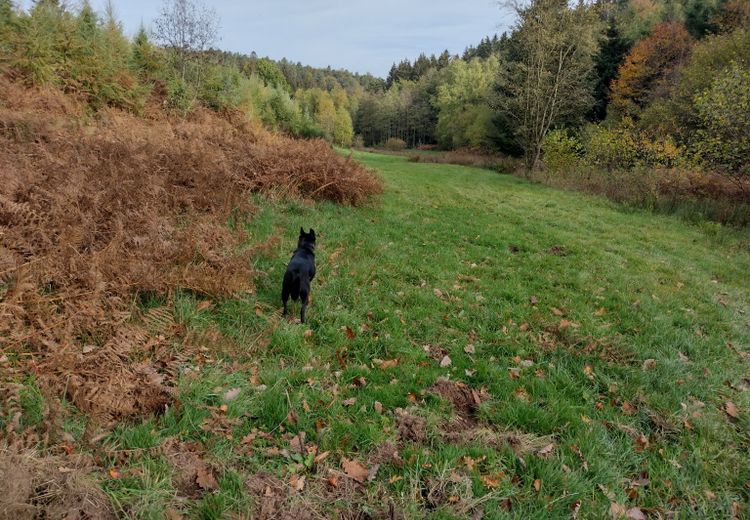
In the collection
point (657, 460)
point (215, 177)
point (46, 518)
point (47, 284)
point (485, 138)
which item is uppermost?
point (485, 138)

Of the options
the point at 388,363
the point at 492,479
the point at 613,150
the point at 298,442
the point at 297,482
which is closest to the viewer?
the point at 297,482

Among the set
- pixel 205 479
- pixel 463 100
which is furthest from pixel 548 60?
A: pixel 463 100

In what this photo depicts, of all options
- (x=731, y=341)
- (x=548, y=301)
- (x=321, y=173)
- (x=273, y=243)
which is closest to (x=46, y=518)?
(x=273, y=243)

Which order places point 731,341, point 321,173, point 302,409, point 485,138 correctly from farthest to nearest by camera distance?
point 485,138, point 321,173, point 731,341, point 302,409

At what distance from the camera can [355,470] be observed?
9.03 ft

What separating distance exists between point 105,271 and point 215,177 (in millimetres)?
4478

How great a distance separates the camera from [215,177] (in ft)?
26.9

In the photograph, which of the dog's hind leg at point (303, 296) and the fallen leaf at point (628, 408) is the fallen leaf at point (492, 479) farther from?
the dog's hind leg at point (303, 296)

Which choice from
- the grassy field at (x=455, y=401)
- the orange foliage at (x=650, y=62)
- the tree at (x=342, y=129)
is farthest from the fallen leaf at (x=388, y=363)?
the tree at (x=342, y=129)

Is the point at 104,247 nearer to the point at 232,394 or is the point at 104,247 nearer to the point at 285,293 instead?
the point at 285,293

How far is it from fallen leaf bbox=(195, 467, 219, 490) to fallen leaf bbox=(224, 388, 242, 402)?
2.53 ft

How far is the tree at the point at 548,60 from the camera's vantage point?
835 inches

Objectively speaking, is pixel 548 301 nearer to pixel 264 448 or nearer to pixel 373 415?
pixel 373 415

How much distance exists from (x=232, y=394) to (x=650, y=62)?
41.8 metres
